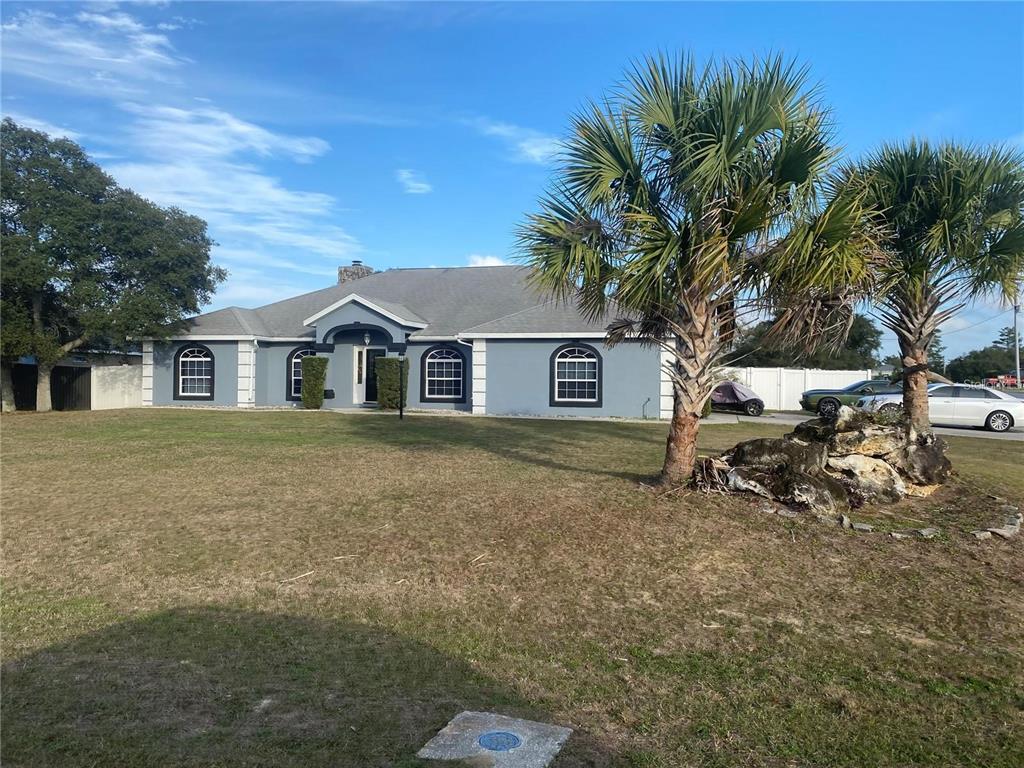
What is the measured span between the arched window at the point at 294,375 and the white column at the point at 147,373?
190 inches

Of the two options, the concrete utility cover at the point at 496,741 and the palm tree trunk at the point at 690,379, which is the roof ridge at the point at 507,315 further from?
the concrete utility cover at the point at 496,741

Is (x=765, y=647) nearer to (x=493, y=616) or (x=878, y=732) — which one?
(x=878, y=732)

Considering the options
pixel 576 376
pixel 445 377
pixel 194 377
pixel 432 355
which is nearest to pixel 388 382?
pixel 432 355

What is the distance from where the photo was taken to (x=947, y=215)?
442 inches

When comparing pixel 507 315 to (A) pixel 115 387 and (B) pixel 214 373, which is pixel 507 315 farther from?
(A) pixel 115 387

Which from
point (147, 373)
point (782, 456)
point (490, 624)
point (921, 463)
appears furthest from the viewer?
point (147, 373)

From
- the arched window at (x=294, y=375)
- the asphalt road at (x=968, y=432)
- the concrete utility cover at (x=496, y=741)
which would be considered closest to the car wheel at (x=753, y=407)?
the asphalt road at (x=968, y=432)

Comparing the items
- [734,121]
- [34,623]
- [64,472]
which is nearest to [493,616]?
[34,623]

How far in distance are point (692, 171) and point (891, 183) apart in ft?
15.0

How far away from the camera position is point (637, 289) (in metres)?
9.10

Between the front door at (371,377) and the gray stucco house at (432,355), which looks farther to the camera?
the front door at (371,377)

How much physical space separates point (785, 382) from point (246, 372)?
71.6ft

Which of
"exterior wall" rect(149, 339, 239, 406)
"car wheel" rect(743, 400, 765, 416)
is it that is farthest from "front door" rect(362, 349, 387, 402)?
"car wheel" rect(743, 400, 765, 416)

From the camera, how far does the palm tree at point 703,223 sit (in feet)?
28.9
